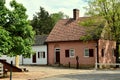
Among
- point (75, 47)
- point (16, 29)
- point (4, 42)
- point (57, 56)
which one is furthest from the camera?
point (57, 56)

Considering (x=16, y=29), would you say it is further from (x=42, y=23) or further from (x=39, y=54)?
(x=42, y=23)

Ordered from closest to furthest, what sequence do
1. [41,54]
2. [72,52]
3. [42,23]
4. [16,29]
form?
1. [16,29]
2. [72,52]
3. [41,54]
4. [42,23]

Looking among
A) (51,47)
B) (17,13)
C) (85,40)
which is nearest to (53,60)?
(51,47)

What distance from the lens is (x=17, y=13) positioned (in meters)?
30.3

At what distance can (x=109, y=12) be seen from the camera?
148 ft

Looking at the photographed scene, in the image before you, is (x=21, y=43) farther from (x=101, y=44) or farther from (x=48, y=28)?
(x=48, y=28)

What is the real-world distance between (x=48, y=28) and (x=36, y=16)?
5142 millimetres

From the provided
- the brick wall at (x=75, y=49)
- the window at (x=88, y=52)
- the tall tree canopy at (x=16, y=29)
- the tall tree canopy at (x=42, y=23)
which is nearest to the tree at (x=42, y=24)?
the tall tree canopy at (x=42, y=23)

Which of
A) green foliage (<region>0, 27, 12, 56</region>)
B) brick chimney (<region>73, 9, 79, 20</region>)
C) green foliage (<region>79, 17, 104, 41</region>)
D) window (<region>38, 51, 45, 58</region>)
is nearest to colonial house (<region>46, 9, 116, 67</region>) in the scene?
brick chimney (<region>73, 9, 79, 20</region>)

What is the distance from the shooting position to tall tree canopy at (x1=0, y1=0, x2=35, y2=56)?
29677mm

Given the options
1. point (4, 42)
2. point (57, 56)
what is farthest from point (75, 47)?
point (4, 42)

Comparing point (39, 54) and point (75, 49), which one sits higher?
point (75, 49)

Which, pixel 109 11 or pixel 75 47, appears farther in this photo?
pixel 75 47

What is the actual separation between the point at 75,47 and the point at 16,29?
2123cm
